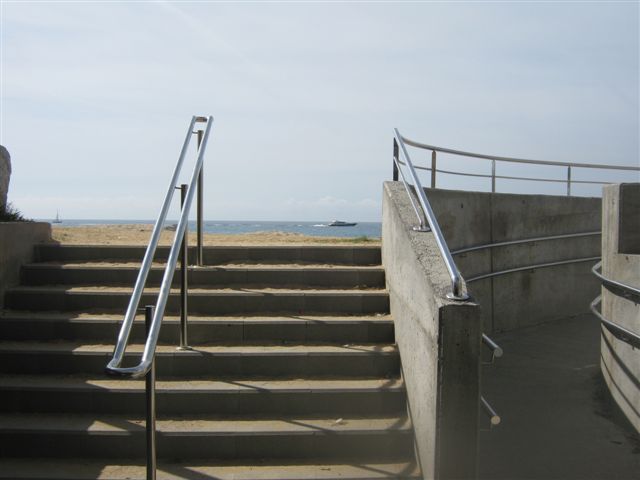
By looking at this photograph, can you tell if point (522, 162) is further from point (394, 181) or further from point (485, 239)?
point (394, 181)

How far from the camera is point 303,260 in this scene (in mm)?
6152

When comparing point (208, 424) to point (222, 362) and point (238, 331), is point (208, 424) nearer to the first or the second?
point (222, 362)

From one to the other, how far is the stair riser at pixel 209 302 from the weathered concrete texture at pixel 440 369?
1.04 meters

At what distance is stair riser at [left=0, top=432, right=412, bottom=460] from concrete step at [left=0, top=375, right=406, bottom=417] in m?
0.32

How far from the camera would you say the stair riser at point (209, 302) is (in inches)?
208

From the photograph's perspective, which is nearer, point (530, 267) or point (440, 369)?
point (440, 369)

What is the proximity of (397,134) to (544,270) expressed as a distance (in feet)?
14.2

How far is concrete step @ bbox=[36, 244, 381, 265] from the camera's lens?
6.02 m

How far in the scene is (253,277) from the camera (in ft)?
18.7

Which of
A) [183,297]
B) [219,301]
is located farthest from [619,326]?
[183,297]

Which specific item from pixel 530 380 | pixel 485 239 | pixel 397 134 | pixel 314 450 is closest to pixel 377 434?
pixel 314 450

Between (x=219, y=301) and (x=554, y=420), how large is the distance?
9.87 ft

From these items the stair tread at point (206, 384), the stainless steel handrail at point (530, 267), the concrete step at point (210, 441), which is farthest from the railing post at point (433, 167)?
the concrete step at point (210, 441)

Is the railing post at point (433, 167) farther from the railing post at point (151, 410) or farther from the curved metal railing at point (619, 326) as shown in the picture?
the railing post at point (151, 410)
